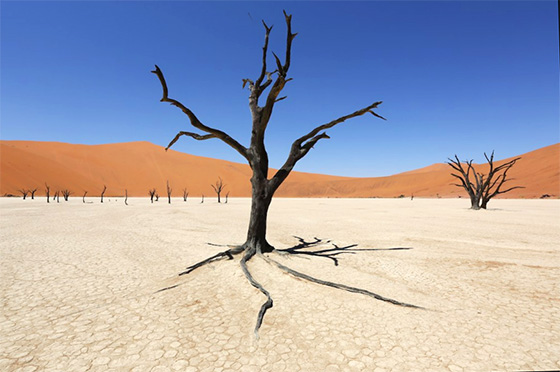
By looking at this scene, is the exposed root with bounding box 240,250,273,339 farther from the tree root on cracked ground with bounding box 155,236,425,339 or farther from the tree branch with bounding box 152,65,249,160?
the tree branch with bounding box 152,65,249,160

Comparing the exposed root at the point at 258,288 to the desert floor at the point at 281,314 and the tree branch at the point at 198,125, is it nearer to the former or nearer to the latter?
the desert floor at the point at 281,314

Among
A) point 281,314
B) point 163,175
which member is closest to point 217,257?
point 281,314

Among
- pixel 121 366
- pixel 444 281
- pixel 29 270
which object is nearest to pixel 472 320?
pixel 444 281

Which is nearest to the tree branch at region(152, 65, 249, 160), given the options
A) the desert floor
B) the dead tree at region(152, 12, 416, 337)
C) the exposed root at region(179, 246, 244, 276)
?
Result: the dead tree at region(152, 12, 416, 337)

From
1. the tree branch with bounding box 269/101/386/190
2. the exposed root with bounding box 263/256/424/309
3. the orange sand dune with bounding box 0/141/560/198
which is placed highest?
the orange sand dune with bounding box 0/141/560/198

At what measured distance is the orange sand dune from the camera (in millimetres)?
50375

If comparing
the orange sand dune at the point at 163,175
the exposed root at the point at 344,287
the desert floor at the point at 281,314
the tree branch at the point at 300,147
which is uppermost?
the orange sand dune at the point at 163,175

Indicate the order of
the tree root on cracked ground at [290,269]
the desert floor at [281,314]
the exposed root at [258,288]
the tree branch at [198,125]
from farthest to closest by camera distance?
1. the tree branch at [198,125]
2. the tree root on cracked ground at [290,269]
3. the exposed root at [258,288]
4. the desert floor at [281,314]

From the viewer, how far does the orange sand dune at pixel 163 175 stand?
50.4 meters

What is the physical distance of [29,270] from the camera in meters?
5.42

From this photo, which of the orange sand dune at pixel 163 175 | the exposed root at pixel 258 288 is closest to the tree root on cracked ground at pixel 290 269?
the exposed root at pixel 258 288

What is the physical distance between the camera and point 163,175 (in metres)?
76.0

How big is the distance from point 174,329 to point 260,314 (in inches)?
42.2

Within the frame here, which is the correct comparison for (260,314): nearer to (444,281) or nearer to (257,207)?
(257,207)
